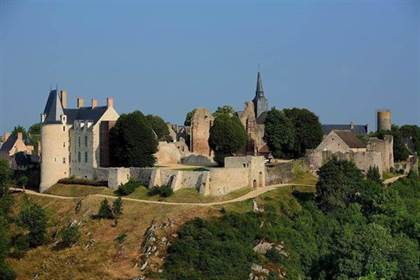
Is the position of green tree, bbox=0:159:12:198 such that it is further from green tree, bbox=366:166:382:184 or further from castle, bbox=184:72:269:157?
green tree, bbox=366:166:382:184

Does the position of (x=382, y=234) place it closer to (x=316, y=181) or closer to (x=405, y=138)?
(x=316, y=181)

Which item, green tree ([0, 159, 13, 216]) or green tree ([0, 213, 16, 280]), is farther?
green tree ([0, 159, 13, 216])

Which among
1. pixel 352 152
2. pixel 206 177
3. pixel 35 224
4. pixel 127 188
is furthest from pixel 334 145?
pixel 35 224

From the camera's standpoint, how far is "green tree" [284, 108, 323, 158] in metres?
67.1

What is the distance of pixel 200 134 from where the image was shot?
6750cm

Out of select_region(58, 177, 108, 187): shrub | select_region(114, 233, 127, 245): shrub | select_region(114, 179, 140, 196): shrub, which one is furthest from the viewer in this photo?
select_region(58, 177, 108, 187): shrub

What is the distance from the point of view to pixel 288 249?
1841 inches

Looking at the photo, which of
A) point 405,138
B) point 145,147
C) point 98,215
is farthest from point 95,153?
point 405,138

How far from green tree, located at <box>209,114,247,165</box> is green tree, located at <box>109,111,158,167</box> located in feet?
28.5

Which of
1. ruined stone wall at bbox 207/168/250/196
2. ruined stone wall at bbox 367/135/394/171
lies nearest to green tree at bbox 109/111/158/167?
ruined stone wall at bbox 207/168/250/196

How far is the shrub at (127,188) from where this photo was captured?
5392 cm

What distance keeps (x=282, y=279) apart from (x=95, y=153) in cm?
2041

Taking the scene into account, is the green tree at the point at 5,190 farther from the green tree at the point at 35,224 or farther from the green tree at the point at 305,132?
the green tree at the point at 305,132

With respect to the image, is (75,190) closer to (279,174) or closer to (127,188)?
(127,188)
